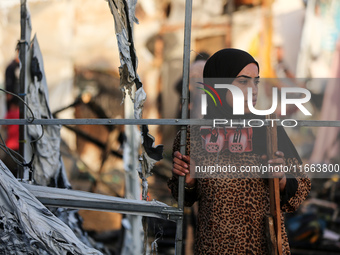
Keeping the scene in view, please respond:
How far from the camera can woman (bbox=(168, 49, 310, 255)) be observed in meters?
1.62

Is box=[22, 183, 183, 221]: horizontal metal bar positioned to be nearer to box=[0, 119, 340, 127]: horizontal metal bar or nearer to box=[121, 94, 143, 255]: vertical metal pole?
box=[0, 119, 340, 127]: horizontal metal bar

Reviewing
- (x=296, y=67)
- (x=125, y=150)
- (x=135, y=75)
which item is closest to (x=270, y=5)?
(x=296, y=67)

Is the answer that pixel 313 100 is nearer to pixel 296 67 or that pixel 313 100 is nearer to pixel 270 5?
pixel 296 67

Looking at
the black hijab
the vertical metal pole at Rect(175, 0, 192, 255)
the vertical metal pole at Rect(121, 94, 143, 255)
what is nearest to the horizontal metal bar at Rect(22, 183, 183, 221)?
the vertical metal pole at Rect(175, 0, 192, 255)

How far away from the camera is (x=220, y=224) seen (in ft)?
5.39

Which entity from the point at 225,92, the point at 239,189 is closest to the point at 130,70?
the point at 225,92

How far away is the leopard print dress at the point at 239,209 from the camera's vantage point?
162cm

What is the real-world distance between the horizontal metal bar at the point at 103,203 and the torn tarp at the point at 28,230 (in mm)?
90

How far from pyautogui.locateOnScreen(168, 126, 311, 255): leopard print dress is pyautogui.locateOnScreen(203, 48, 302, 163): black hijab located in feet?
0.16

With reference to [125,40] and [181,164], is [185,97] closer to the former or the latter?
[181,164]

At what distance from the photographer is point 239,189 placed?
1.64 meters

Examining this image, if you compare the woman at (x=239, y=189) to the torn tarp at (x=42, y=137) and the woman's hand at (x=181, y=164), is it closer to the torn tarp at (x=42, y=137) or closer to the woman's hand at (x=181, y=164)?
the woman's hand at (x=181, y=164)

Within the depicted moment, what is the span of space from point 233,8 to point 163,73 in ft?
5.21

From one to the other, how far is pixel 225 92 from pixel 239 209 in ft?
1.64
